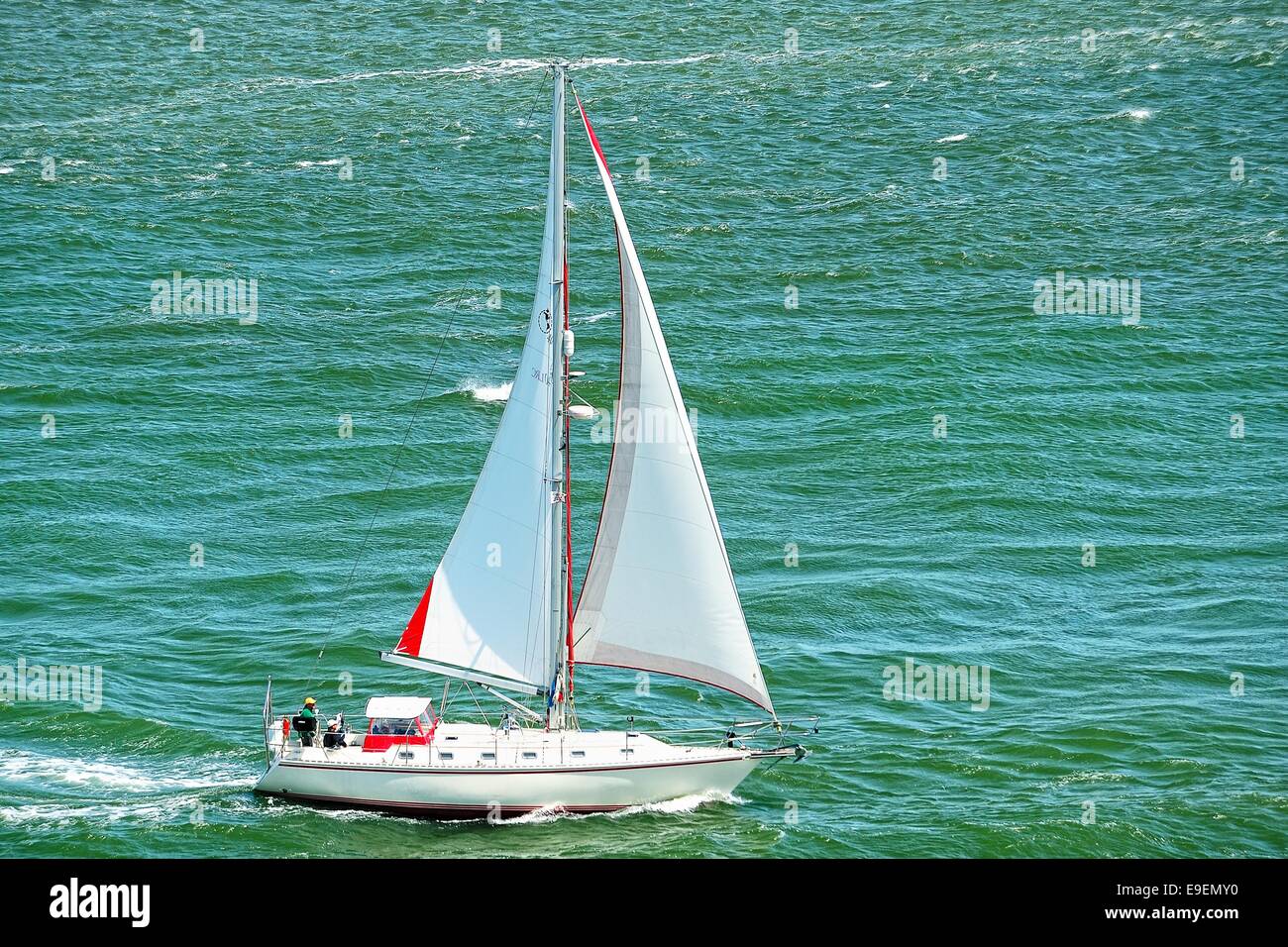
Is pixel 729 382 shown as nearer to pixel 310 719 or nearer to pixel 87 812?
pixel 310 719

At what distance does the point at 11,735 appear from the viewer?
52438mm

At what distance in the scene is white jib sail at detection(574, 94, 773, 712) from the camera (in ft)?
142

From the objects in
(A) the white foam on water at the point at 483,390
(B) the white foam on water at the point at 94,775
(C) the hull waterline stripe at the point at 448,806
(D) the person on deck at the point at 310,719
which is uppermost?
(A) the white foam on water at the point at 483,390

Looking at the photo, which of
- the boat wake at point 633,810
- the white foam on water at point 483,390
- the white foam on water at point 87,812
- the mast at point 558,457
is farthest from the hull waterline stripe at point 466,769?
the white foam on water at point 483,390

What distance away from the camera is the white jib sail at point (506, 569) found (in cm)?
4462

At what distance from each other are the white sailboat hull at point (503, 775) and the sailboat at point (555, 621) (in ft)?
0.15

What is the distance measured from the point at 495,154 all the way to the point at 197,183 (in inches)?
739

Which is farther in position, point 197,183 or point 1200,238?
point 197,183

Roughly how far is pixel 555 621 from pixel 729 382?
43.5m

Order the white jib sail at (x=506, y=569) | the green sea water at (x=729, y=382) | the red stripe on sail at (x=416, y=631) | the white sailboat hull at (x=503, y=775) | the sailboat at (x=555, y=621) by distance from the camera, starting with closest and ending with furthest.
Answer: the sailboat at (x=555, y=621) → the white sailboat hull at (x=503, y=775) → the white jib sail at (x=506, y=569) → the red stripe on sail at (x=416, y=631) → the green sea water at (x=729, y=382)

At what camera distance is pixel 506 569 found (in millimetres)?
45531

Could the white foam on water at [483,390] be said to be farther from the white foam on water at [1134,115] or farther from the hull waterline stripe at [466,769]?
the white foam on water at [1134,115]

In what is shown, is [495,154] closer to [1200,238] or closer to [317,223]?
[317,223]
